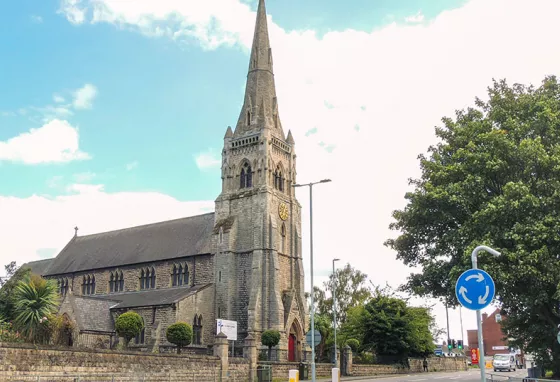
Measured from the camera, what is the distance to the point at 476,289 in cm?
1070

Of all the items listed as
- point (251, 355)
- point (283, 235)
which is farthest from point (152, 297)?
point (251, 355)

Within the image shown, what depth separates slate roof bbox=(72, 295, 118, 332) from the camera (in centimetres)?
4547

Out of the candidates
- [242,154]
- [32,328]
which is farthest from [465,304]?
[242,154]

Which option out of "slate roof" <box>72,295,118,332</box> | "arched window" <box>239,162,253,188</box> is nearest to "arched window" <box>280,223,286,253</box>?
"arched window" <box>239,162,253,188</box>

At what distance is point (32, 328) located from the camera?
28781mm

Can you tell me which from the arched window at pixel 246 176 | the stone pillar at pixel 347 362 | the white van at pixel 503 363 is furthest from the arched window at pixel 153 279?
the white van at pixel 503 363

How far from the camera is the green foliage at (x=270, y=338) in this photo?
43781 mm

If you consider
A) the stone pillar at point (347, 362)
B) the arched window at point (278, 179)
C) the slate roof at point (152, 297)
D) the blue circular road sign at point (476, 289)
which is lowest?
the stone pillar at point (347, 362)

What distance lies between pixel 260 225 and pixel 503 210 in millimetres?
27003

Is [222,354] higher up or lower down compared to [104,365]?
higher up

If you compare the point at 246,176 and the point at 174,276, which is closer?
the point at 174,276

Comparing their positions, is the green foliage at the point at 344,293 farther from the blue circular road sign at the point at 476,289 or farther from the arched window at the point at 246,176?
the blue circular road sign at the point at 476,289

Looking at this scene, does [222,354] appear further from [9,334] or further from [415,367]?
[415,367]

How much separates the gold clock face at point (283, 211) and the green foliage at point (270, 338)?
11.7 metres
